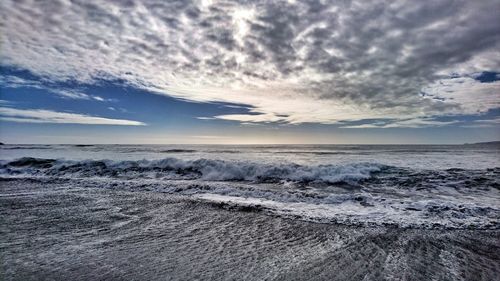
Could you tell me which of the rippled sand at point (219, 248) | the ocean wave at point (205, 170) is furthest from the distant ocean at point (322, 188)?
the rippled sand at point (219, 248)

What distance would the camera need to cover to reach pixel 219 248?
4.62m

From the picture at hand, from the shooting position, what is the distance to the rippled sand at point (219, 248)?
3.74 metres

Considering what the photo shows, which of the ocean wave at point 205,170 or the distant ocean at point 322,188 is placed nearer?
the distant ocean at point 322,188

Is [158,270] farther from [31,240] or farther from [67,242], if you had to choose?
[31,240]

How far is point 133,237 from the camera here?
5.14 m

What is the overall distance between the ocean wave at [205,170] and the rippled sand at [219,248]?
259 inches

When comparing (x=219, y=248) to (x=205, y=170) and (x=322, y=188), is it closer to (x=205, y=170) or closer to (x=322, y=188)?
(x=322, y=188)

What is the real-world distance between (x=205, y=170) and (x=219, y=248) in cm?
1075

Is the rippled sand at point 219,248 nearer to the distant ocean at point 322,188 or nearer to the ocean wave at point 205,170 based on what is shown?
the distant ocean at point 322,188

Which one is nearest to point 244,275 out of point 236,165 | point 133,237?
point 133,237

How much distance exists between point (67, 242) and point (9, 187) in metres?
8.47

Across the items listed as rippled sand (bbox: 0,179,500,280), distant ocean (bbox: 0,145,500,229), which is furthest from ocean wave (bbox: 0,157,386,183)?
rippled sand (bbox: 0,179,500,280)

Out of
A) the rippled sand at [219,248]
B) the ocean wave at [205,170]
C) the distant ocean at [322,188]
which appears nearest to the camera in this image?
the rippled sand at [219,248]

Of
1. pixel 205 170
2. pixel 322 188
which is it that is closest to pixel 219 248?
pixel 322 188
